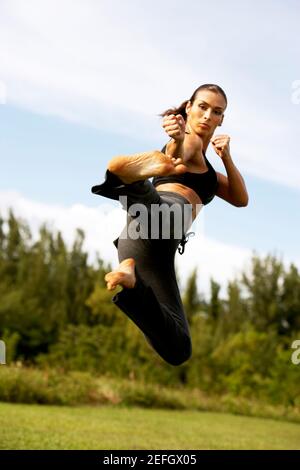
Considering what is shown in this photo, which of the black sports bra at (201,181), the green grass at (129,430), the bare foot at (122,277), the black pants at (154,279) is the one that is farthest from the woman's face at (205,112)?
the green grass at (129,430)

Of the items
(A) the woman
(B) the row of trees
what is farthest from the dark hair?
(B) the row of trees

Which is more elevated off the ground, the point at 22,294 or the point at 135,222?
the point at 22,294

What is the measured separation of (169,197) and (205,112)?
444 mm

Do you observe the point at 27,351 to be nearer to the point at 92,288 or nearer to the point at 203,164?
the point at 92,288

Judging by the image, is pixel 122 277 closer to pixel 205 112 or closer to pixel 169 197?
pixel 169 197

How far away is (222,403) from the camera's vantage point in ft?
60.5

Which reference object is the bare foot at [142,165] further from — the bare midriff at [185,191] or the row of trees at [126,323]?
the row of trees at [126,323]

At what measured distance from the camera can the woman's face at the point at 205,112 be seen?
3.46m

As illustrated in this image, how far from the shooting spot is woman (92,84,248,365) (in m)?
3.04

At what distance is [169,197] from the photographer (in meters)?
3.41

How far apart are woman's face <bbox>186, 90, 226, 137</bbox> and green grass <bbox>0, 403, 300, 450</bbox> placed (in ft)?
23.7
